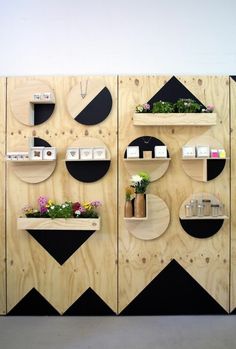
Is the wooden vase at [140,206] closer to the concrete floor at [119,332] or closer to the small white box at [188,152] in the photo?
the small white box at [188,152]

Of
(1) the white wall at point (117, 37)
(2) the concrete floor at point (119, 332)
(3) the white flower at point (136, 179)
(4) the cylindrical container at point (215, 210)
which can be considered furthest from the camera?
(1) the white wall at point (117, 37)

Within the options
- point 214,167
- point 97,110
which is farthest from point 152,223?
point 97,110

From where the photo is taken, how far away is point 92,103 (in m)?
2.59

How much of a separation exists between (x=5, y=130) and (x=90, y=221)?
1.14 metres

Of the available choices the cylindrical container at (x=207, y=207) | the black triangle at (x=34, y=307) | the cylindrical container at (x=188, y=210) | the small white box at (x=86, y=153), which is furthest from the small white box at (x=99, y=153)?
the black triangle at (x=34, y=307)

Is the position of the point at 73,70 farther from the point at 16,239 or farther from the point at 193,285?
the point at 193,285

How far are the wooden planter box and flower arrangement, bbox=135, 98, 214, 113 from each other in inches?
42.2

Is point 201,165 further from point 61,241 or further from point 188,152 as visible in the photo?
point 61,241

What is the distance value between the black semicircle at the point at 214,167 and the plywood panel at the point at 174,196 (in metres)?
0.06

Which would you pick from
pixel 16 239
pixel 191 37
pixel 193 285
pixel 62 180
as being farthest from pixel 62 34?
pixel 193 285

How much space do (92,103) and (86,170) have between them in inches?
24.1

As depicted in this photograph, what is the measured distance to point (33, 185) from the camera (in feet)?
8.56

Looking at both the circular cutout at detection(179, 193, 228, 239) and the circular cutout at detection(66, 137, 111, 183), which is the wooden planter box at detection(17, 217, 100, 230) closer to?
the circular cutout at detection(66, 137, 111, 183)

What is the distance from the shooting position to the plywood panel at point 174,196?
2590 millimetres
